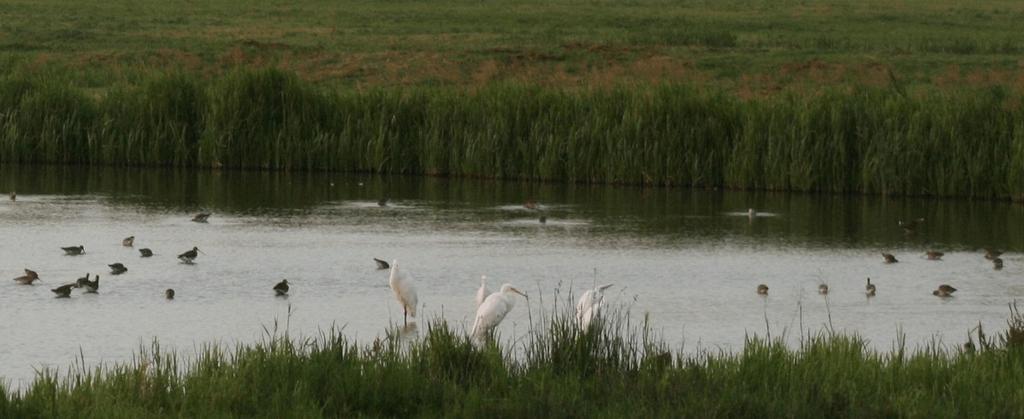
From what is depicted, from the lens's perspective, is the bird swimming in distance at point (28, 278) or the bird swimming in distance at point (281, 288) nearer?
the bird swimming in distance at point (281, 288)

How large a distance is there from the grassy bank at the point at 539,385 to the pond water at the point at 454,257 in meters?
1.10

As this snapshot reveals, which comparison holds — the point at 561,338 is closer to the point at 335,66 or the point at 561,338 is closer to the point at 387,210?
the point at 387,210

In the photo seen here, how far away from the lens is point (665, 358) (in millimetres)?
10086

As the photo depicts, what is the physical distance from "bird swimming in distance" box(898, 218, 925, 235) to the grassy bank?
10.4 m

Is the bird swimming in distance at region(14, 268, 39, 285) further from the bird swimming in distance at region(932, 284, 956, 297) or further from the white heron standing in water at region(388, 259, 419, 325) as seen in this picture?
the bird swimming in distance at region(932, 284, 956, 297)

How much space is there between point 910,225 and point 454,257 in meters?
6.04

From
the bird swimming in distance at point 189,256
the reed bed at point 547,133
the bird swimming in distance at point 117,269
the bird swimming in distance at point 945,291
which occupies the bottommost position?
the bird swimming in distance at point 945,291

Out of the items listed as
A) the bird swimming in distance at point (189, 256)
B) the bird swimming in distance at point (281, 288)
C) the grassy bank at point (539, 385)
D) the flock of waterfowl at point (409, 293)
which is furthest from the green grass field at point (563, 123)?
the grassy bank at point (539, 385)

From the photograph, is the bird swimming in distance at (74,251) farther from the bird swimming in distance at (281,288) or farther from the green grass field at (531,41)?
the green grass field at (531,41)

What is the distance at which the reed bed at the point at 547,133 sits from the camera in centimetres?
2444

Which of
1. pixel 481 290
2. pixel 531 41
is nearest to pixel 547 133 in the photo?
pixel 481 290

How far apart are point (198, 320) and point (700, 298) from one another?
4.48 m

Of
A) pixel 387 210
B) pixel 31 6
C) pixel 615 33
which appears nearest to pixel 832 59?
pixel 615 33

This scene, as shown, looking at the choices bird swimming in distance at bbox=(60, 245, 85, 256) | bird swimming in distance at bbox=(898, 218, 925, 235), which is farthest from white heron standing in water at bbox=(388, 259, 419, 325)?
bird swimming in distance at bbox=(898, 218, 925, 235)
